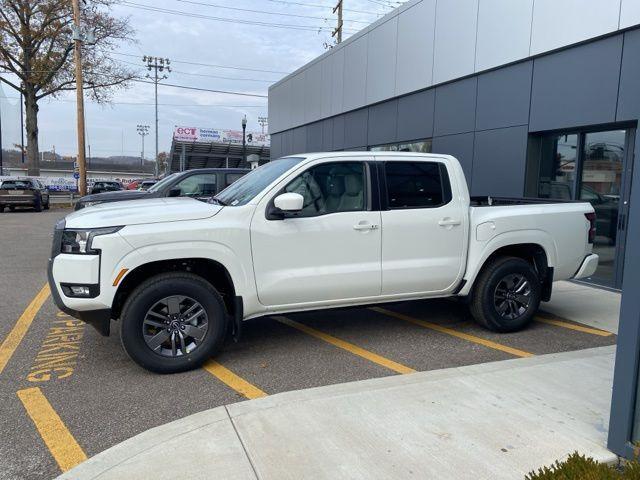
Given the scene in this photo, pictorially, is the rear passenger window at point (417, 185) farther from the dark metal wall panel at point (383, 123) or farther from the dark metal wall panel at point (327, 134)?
the dark metal wall panel at point (327, 134)

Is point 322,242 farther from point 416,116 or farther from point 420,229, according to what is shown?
point 416,116

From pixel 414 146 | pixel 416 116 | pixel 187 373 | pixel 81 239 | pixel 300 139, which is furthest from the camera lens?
pixel 300 139

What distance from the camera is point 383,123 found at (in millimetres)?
14297

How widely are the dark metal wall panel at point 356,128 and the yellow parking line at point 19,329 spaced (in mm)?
10332

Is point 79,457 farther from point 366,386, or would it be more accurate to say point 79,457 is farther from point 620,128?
point 620,128

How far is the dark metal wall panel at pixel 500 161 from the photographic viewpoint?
9548mm

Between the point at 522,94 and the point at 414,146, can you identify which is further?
the point at 414,146

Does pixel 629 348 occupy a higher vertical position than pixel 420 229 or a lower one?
lower

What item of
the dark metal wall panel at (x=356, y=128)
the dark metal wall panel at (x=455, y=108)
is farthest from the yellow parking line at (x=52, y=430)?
the dark metal wall panel at (x=356, y=128)

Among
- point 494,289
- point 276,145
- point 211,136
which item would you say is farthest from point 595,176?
point 211,136

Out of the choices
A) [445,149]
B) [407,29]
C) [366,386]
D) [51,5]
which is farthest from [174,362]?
[51,5]

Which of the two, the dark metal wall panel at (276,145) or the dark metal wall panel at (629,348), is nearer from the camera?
the dark metal wall panel at (629,348)

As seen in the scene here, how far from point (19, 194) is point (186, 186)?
57.0ft

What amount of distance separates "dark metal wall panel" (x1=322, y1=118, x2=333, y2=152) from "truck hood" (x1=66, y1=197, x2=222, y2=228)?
44.5 ft
